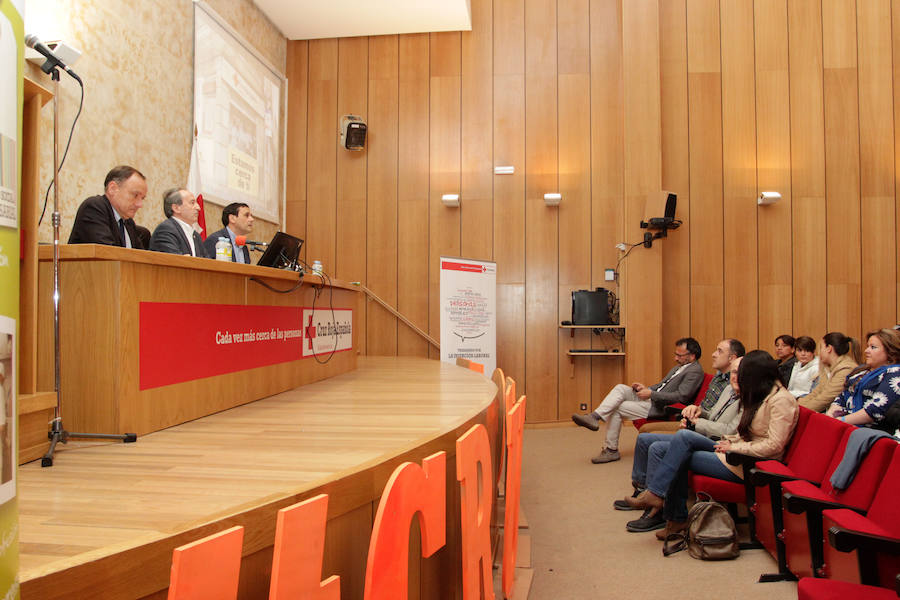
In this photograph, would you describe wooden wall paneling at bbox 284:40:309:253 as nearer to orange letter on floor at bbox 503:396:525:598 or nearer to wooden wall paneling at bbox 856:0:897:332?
orange letter on floor at bbox 503:396:525:598

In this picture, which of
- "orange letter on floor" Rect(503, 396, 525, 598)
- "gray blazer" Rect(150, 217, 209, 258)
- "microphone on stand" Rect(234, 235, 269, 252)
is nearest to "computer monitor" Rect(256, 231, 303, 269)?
"microphone on stand" Rect(234, 235, 269, 252)

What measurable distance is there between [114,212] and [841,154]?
6.95m

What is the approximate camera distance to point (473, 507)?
5.26 feet

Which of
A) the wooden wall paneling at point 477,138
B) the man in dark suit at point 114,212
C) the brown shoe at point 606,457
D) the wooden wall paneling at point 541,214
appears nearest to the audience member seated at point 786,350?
the brown shoe at point 606,457

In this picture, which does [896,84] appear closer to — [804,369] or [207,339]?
[804,369]

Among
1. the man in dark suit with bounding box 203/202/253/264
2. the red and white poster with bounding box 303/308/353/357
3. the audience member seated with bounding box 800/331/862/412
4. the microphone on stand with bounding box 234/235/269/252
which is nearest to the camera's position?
the microphone on stand with bounding box 234/235/269/252

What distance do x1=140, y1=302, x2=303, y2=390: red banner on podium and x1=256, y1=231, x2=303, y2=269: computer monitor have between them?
11.6 inches

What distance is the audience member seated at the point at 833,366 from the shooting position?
12.8ft

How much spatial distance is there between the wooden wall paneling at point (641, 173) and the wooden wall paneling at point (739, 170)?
832 millimetres

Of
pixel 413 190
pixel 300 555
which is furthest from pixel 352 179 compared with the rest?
pixel 300 555

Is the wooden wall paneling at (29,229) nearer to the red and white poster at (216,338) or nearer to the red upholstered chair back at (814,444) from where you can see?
the red and white poster at (216,338)

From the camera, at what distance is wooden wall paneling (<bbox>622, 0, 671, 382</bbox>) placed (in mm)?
6094

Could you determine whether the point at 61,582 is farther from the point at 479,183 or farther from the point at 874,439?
the point at 479,183

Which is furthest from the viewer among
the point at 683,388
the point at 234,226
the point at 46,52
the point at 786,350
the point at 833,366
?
the point at 786,350
